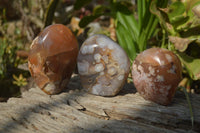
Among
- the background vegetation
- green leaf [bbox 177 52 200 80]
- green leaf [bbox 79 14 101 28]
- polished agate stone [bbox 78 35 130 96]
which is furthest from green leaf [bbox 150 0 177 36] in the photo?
green leaf [bbox 79 14 101 28]

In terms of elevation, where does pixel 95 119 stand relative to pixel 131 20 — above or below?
below

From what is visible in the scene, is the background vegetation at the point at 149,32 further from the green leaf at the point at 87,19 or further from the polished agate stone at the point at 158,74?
the polished agate stone at the point at 158,74

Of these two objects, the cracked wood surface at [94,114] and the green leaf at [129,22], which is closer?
the cracked wood surface at [94,114]

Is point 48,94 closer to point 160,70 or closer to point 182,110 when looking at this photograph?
point 160,70

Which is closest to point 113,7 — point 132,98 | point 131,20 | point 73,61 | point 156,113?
point 131,20

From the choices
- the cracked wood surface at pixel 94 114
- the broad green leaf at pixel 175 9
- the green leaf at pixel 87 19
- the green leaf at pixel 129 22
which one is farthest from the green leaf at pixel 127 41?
the cracked wood surface at pixel 94 114

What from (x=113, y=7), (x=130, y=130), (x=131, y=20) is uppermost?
(x=113, y=7)
